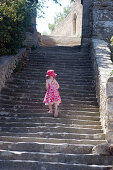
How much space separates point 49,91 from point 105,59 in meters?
2.61

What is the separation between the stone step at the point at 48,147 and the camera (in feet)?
18.5

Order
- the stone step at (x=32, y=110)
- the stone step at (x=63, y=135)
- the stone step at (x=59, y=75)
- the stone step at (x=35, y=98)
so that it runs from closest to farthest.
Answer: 1. the stone step at (x=63, y=135)
2. the stone step at (x=32, y=110)
3. the stone step at (x=35, y=98)
4. the stone step at (x=59, y=75)

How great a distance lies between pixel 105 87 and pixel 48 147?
72.0 inches

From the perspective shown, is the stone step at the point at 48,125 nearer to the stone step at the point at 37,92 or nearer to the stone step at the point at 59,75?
the stone step at the point at 37,92

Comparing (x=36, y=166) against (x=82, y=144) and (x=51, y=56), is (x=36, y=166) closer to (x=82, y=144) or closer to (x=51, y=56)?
(x=82, y=144)

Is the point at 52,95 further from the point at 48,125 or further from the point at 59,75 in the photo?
the point at 59,75

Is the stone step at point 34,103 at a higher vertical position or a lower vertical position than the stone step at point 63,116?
higher

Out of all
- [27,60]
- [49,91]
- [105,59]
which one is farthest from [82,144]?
[27,60]

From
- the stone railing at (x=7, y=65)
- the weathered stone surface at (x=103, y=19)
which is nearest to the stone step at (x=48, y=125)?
the stone railing at (x=7, y=65)

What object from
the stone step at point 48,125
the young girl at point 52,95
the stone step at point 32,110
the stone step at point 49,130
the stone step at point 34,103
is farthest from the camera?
the stone step at point 34,103

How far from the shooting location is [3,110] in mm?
7520

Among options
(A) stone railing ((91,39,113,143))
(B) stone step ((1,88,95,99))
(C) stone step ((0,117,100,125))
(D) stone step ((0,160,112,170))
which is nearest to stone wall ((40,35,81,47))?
(A) stone railing ((91,39,113,143))

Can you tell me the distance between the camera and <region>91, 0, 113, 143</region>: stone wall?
19.5 feet

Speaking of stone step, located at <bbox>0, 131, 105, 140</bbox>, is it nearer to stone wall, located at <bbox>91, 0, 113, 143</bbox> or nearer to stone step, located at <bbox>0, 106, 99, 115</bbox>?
stone wall, located at <bbox>91, 0, 113, 143</bbox>
